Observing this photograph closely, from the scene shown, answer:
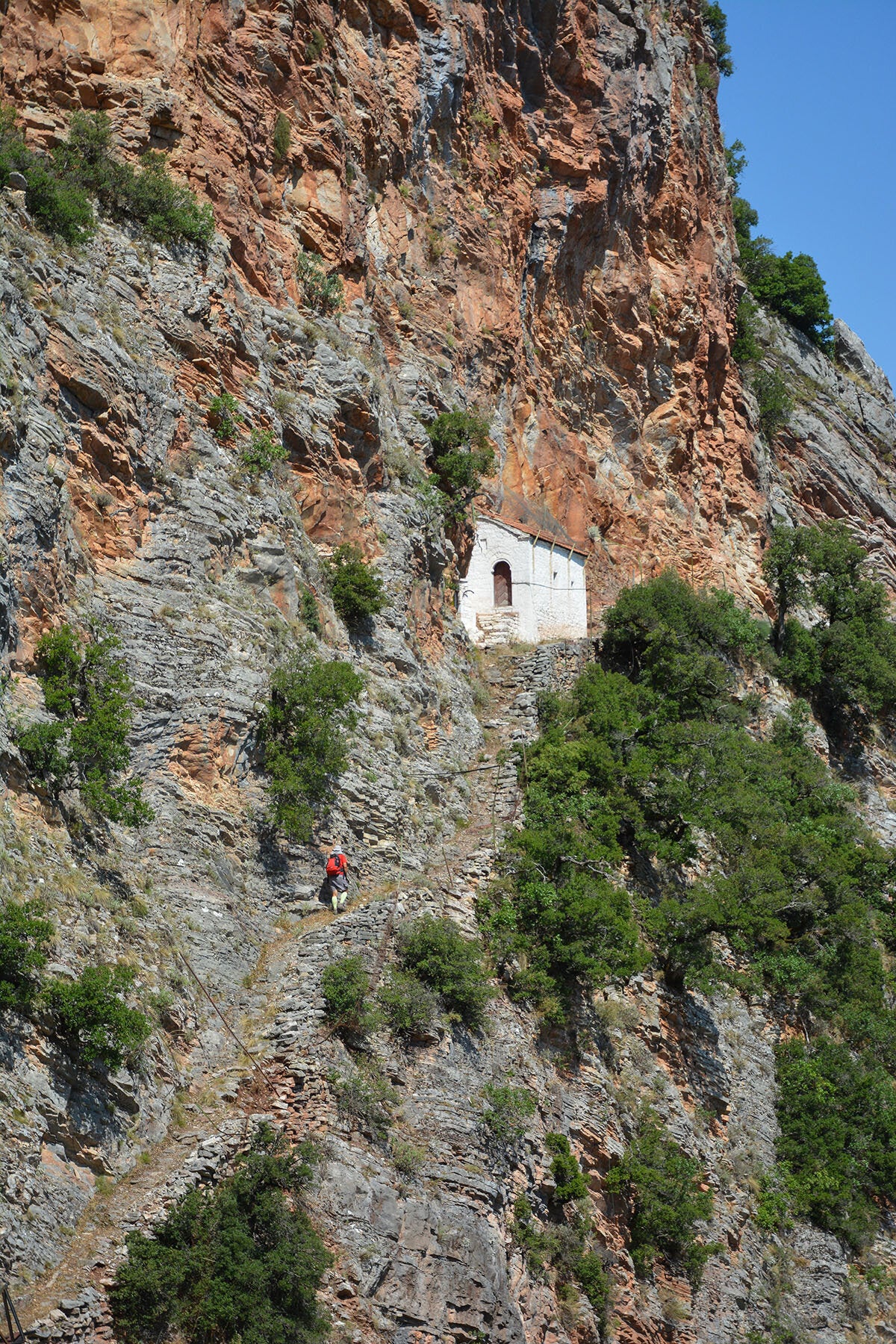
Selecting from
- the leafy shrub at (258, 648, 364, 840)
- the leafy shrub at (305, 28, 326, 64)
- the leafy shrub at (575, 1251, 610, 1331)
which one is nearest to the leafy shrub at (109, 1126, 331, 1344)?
the leafy shrub at (575, 1251, 610, 1331)

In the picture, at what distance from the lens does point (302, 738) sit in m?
18.7

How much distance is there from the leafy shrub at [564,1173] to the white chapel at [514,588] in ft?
44.4

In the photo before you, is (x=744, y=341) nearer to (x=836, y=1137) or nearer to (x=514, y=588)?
(x=514, y=588)

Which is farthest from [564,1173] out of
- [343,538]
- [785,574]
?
[785,574]

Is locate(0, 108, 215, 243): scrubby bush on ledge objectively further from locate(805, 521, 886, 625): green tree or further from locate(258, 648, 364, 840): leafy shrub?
locate(805, 521, 886, 625): green tree

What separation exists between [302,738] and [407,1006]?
407 centimetres

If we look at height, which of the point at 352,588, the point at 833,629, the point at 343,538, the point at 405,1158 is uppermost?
the point at 343,538

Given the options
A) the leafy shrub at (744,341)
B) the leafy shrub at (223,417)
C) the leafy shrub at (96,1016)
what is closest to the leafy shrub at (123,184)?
the leafy shrub at (223,417)

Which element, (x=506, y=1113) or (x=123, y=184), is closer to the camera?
(x=506, y=1113)

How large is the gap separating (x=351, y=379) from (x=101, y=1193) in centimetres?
1563

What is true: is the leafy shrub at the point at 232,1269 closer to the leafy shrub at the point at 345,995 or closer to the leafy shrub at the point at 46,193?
the leafy shrub at the point at 345,995

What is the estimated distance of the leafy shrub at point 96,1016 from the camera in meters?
12.7

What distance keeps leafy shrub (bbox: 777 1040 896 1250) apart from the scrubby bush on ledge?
1697 cm

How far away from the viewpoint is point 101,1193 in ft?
40.2
